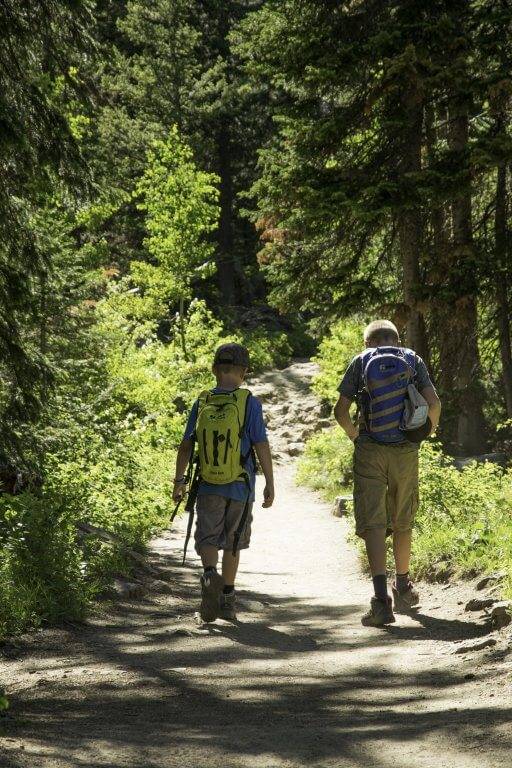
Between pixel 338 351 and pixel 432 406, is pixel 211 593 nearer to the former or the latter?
pixel 432 406

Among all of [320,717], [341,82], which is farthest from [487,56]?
[320,717]

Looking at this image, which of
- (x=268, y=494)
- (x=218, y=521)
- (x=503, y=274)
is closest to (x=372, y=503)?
(x=268, y=494)

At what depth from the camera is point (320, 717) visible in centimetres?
439

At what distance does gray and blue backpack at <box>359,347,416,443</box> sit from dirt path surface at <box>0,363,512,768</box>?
1366 millimetres

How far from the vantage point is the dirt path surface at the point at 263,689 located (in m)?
3.71

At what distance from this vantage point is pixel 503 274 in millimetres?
13242

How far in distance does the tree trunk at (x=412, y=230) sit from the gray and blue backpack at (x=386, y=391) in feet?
21.5

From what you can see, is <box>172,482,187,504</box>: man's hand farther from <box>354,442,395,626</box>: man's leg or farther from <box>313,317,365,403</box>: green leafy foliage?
<box>313,317,365,403</box>: green leafy foliage

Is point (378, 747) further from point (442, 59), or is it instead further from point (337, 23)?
point (337, 23)

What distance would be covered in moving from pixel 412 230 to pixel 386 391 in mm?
7604

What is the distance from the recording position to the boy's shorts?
6.76m

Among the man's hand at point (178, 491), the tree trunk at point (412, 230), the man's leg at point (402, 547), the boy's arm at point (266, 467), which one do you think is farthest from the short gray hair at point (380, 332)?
the tree trunk at point (412, 230)

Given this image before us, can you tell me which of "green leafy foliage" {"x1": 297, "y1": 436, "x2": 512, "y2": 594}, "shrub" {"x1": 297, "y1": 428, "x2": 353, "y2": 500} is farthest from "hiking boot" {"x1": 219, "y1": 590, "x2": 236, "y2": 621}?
"shrub" {"x1": 297, "y1": 428, "x2": 353, "y2": 500}

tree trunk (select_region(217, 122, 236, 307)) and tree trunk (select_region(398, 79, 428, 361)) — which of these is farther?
tree trunk (select_region(217, 122, 236, 307))
